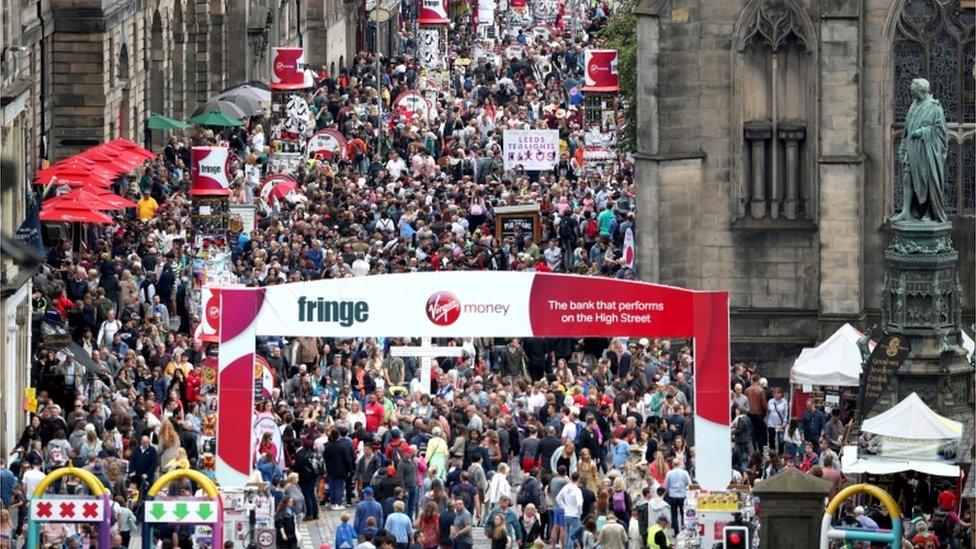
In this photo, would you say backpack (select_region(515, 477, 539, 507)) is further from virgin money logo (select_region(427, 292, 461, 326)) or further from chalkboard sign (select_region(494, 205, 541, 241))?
chalkboard sign (select_region(494, 205, 541, 241))

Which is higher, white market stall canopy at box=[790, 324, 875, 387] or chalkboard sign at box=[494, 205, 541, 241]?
chalkboard sign at box=[494, 205, 541, 241]

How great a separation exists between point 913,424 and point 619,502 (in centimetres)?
360

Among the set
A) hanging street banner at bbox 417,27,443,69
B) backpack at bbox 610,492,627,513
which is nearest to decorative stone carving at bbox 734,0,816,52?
backpack at bbox 610,492,627,513

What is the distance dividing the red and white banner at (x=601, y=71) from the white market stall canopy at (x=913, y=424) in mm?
30548

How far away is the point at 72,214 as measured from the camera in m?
57.6

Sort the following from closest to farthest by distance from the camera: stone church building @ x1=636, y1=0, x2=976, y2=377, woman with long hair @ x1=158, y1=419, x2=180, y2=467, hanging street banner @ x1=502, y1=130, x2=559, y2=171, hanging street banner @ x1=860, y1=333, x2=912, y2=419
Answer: woman with long hair @ x1=158, y1=419, x2=180, y2=467 → hanging street banner @ x1=860, y1=333, x2=912, y2=419 → stone church building @ x1=636, y1=0, x2=976, y2=377 → hanging street banner @ x1=502, y1=130, x2=559, y2=171

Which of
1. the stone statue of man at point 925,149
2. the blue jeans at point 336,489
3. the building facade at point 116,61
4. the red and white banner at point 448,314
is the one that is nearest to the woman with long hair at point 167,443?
the blue jeans at point 336,489

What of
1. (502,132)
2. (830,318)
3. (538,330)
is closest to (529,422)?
(538,330)

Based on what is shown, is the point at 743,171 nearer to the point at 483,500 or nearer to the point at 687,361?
the point at 687,361

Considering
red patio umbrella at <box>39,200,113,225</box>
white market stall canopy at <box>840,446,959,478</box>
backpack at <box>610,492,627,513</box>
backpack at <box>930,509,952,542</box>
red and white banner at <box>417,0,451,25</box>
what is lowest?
backpack at <box>930,509,952,542</box>

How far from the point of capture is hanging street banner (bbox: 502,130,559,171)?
240 feet

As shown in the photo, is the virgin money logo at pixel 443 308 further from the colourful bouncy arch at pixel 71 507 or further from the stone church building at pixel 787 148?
the stone church building at pixel 787 148

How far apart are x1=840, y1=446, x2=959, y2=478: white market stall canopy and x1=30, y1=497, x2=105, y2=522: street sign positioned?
9.53 meters

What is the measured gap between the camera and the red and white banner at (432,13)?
9869 cm
